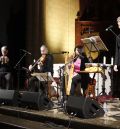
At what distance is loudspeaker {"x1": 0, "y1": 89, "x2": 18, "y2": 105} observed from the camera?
7.35 meters

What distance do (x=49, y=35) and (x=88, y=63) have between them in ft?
10.9

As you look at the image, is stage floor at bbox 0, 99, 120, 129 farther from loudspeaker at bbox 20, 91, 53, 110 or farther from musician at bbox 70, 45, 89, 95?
musician at bbox 70, 45, 89, 95

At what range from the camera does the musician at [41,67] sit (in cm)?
845

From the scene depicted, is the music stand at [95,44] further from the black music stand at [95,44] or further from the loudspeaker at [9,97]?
the loudspeaker at [9,97]

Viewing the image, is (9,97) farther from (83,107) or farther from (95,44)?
(83,107)

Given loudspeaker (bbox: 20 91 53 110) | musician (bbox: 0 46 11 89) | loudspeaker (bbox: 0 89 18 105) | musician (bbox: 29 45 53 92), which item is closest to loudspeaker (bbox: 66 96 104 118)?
loudspeaker (bbox: 20 91 53 110)

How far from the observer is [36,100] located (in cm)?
679

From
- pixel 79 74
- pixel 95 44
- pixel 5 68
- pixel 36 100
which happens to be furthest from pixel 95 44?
pixel 5 68

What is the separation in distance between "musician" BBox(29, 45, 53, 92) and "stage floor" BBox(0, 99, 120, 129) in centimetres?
140

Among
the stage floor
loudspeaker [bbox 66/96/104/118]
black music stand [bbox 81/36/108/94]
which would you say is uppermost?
black music stand [bbox 81/36/108/94]

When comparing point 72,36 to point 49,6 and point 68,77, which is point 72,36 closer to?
point 49,6

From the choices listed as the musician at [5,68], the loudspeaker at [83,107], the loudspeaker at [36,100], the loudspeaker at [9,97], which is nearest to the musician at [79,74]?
the loudspeaker at [36,100]

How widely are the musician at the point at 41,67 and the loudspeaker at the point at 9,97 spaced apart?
1119 mm

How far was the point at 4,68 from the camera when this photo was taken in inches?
370
